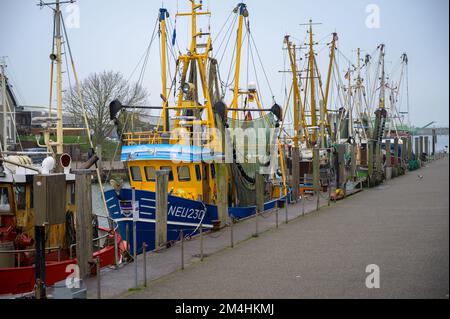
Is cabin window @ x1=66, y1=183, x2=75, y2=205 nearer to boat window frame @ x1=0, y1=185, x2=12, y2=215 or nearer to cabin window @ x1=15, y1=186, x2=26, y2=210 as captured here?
cabin window @ x1=15, y1=186, x2=26, y2=210

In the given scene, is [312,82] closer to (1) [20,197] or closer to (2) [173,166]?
(2) [173,166]

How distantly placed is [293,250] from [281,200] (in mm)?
11281

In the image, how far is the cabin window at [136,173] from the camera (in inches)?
822

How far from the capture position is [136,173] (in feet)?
68.7

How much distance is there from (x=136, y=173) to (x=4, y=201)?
714cm

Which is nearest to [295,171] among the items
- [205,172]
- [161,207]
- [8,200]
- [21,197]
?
[205,172]

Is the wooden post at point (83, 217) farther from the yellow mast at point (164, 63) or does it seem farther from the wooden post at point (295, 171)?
the wooden post at point (295, 171)

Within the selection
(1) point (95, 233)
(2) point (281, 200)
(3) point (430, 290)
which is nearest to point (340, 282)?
(3) point (430, 290)

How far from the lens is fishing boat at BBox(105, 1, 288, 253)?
1844 cm

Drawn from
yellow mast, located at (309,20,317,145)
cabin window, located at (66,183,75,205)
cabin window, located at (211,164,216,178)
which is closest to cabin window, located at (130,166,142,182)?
cabin window, located at (211,164,216,178)

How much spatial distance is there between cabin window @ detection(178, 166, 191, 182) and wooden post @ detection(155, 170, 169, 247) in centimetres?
389

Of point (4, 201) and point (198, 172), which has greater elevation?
point (198, 172)

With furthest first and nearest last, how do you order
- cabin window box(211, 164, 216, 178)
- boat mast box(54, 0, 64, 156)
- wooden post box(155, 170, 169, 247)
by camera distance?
cabin window box(211, 164, 216, 178) → wooden post box(155, 170, 169, 247) → boat mast box(54, 0, 64, 156)

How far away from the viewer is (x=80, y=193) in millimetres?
12867
